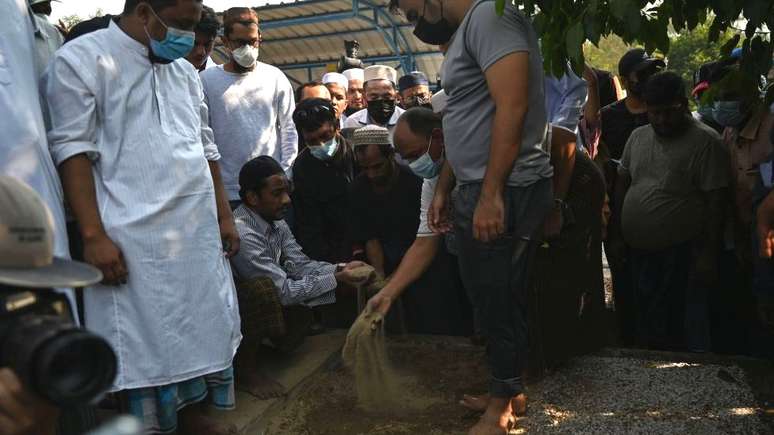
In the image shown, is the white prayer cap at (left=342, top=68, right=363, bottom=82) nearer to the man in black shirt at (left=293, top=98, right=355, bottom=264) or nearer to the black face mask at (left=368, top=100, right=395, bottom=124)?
the black face mask at (left=368, top=100, right=395, bottom=124)

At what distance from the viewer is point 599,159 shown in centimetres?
487

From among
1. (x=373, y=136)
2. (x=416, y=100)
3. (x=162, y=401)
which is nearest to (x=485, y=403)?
(x=162, y=401)

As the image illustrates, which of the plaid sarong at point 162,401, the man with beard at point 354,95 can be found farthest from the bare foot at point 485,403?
the man with beard at point 354,95

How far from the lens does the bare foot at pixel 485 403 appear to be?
10.2 feet

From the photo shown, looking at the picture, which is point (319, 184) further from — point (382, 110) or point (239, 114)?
point (382, 110)

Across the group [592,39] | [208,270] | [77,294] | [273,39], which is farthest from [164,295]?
[273,39]

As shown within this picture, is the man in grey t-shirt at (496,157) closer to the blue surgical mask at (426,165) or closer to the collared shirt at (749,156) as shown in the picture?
the blue surgical mask at (426,165)

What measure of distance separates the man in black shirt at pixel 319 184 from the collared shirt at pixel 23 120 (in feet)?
7.23

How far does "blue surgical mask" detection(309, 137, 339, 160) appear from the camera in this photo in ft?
15.1

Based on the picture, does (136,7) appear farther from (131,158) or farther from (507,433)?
(507,433)

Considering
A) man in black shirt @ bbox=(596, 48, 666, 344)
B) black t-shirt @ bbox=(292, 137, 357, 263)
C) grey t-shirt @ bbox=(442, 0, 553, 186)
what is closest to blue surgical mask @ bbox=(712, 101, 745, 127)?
man in black shirt @ bbox=(596, 48, 666, 344)

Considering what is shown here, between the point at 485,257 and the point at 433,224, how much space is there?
537mm

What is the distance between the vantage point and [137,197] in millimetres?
2594

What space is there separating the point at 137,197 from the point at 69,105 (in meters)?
0.39
